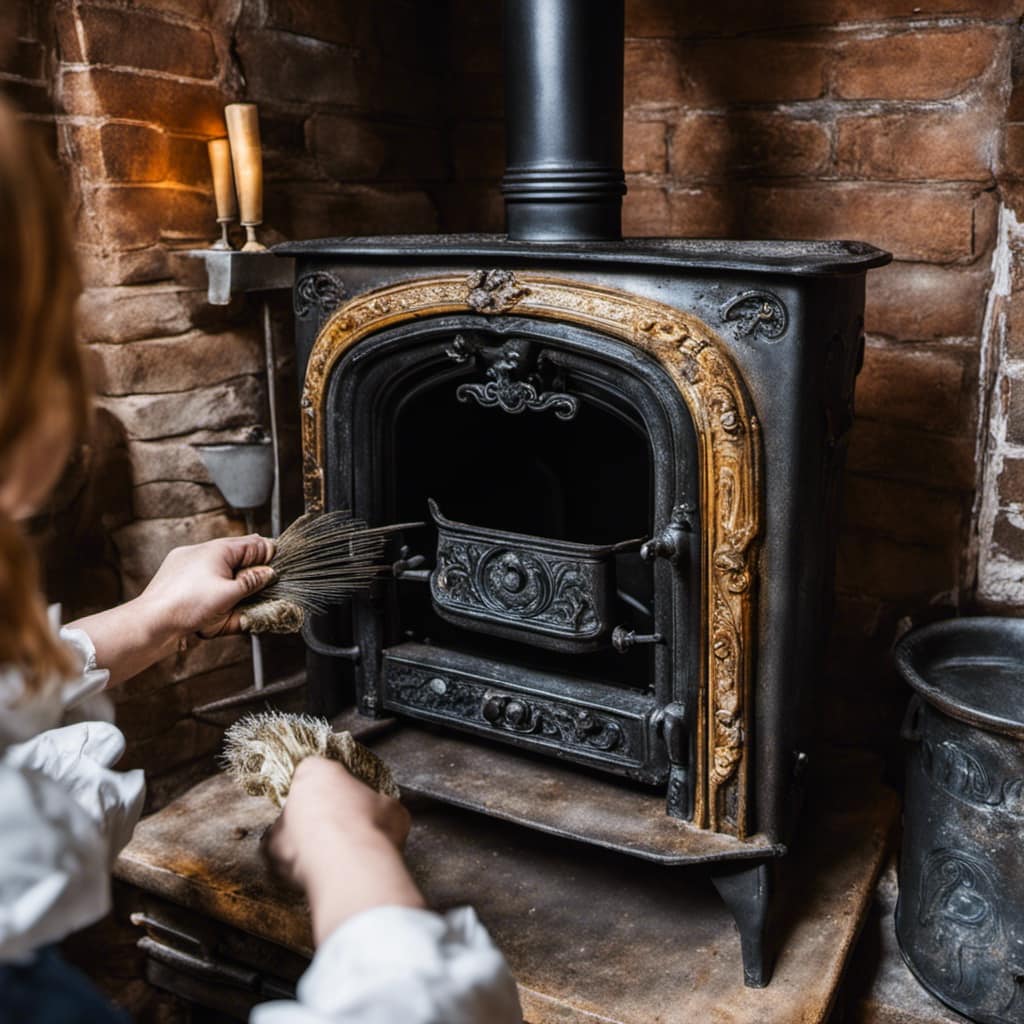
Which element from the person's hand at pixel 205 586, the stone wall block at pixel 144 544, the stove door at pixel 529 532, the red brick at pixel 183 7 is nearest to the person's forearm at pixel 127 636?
the person's hand at pixel 205 586

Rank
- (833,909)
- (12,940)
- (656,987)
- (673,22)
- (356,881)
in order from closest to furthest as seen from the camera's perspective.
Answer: (12,940)
(356,881)
(656,987)
(833,909)
(673,22)

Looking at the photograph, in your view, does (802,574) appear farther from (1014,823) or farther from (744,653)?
(1014,823)

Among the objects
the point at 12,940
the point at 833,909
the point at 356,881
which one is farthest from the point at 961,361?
the point at 12,940

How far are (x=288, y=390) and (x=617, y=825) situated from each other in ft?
3.24

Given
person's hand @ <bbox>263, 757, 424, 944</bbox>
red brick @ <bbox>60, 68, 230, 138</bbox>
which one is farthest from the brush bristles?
red brick @ <bbox>60, 68, 230, 138</bbox>

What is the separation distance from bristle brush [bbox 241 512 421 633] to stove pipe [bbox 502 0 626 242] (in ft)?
1.59

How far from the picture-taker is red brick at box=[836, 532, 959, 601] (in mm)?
1851

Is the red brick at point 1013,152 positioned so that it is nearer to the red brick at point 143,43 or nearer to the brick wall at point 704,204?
the brick wall at point 704,204

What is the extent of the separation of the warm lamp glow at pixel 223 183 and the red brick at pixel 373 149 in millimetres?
257

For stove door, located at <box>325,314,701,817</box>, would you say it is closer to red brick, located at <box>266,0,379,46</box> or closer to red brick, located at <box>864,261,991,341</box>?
red brick, located at <box>864,261,991,341</box>

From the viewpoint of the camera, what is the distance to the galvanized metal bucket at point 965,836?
1.39 m

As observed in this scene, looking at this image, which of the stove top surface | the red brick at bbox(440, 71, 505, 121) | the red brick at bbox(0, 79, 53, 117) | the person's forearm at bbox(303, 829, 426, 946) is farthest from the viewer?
the red brick at bbox(440, 71, 505, 121)

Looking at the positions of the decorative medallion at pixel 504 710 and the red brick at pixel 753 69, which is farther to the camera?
the red brick at pixel 753 69

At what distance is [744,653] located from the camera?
136cm
